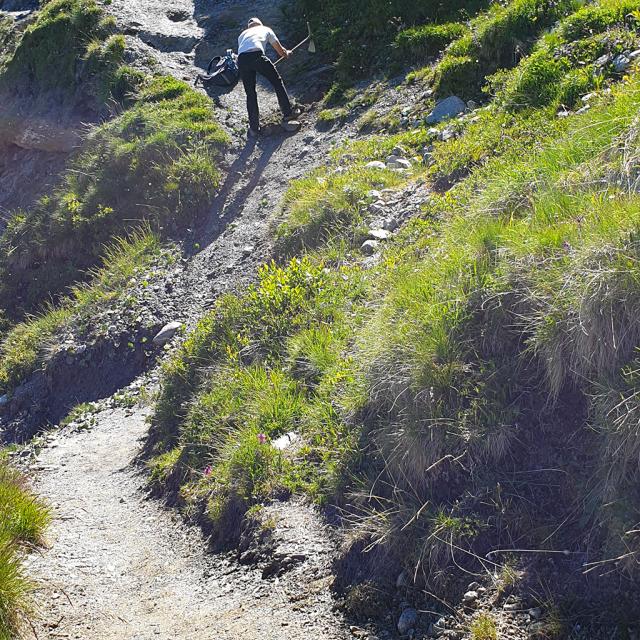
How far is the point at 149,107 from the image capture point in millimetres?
15086

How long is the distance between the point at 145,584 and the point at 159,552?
1.61 feet

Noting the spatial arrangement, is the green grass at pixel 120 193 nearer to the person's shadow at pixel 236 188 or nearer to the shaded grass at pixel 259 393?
the person's shadow at pixel 236 188

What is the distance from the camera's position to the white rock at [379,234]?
348 inches

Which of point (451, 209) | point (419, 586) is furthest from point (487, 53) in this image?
point (419, 586)

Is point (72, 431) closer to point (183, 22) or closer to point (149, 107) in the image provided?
point (149, 107)

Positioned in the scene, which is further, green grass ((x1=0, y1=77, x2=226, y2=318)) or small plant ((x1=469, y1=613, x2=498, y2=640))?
green grass ((x1=0, y1=77, x2=226, y2=318))

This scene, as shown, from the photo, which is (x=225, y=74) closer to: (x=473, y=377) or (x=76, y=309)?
(x=76, y=309)

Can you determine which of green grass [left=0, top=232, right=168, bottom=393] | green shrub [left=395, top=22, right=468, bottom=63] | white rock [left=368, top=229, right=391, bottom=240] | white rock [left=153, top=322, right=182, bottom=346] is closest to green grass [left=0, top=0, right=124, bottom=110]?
green grass [left=0, top=232, right=168, bottom=393]

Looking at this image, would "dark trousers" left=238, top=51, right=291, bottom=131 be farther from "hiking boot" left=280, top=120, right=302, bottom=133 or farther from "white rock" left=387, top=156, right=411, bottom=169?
"white rock" left=387, top=156, right=411, bottom=169

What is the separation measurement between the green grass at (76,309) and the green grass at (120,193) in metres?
0.56

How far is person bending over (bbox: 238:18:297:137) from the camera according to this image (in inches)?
525

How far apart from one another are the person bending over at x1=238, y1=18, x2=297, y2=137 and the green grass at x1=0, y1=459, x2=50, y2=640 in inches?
306

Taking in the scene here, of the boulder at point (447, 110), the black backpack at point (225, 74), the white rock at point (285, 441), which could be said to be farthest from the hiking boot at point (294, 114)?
the white rock at point (285, 441)

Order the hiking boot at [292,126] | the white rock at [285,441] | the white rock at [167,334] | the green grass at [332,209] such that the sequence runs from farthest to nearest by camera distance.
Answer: the hiking boot at [292,126]
the white rock at [167,334]
the green grass at [332,209]
the white rock at [285,441]
